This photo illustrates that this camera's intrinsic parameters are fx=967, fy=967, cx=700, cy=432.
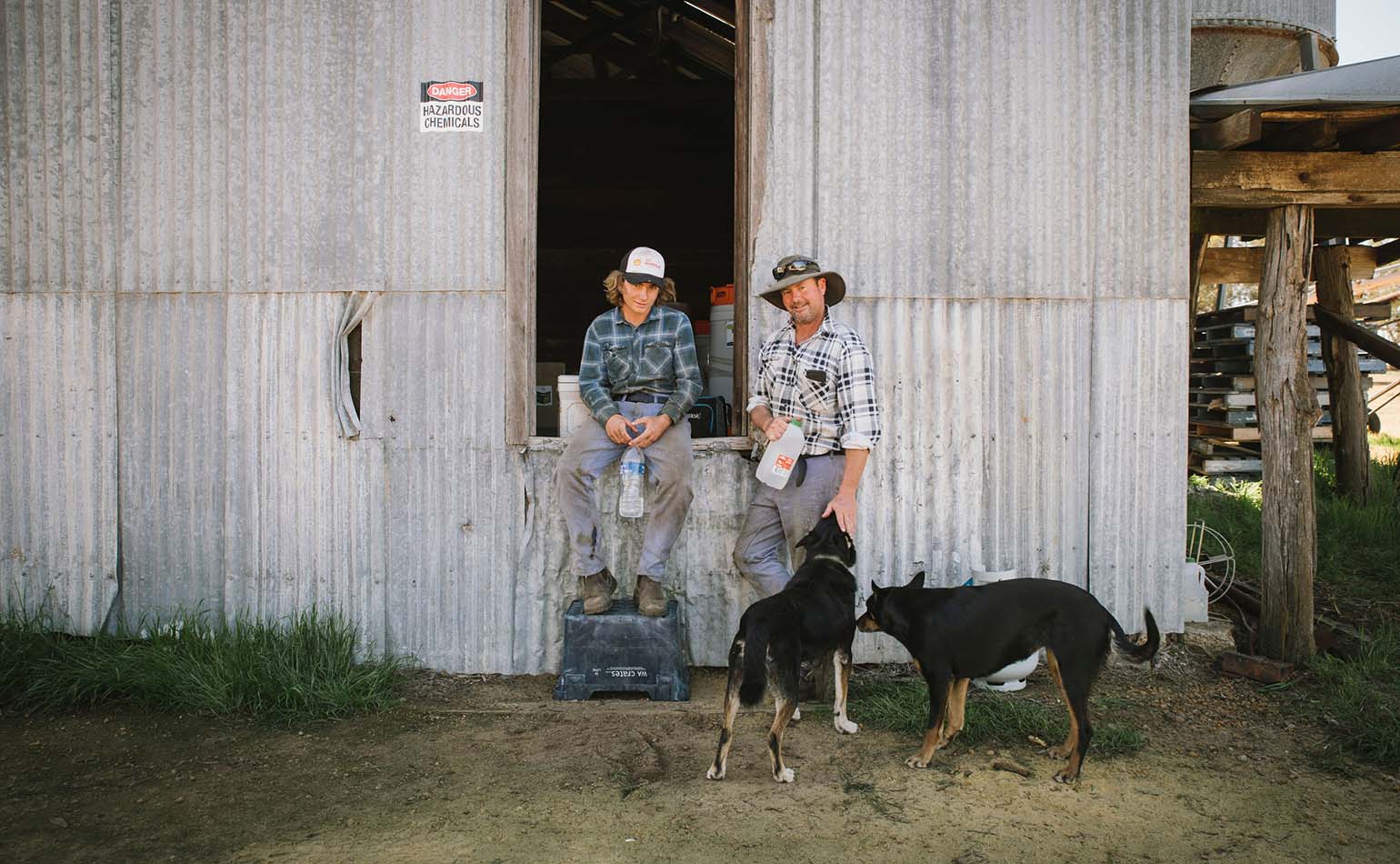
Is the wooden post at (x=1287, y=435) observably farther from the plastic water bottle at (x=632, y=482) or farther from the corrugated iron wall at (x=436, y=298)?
the plastic water bottle at (x=632, y=482)

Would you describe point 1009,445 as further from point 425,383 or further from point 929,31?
point 425,383

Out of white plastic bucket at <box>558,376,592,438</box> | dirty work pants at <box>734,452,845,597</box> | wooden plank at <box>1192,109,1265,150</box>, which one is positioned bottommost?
dirty work pants at <box>734,452,845,597</box>

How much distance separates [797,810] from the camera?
4027 millimetres

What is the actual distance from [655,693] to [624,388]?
1707 mm

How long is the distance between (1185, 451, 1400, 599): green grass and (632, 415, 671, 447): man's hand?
13.6 ft

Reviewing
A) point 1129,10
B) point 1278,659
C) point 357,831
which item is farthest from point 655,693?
point 1129,10

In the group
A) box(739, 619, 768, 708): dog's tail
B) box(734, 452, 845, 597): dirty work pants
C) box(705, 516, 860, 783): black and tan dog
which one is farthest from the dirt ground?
box(734, 452, 845, 597): dirty work pants

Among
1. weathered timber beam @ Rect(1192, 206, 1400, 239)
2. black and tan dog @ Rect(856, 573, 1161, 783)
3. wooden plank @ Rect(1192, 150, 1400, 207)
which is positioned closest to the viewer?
black and tan dog @ Rect(856, 573, 1161, 783)

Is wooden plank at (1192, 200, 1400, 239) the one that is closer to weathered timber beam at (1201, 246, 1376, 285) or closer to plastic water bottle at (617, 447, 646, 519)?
weathered timber beam at (1201, 246, 1376, 285)

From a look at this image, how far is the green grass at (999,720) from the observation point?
4.76m

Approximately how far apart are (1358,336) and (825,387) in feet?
20.4

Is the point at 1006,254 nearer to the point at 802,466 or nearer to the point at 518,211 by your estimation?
the point at 802,466

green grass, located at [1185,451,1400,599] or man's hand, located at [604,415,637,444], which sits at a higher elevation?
man's hand, located at [604,415,637,444]

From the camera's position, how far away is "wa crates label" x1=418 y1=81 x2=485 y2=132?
5633mm
